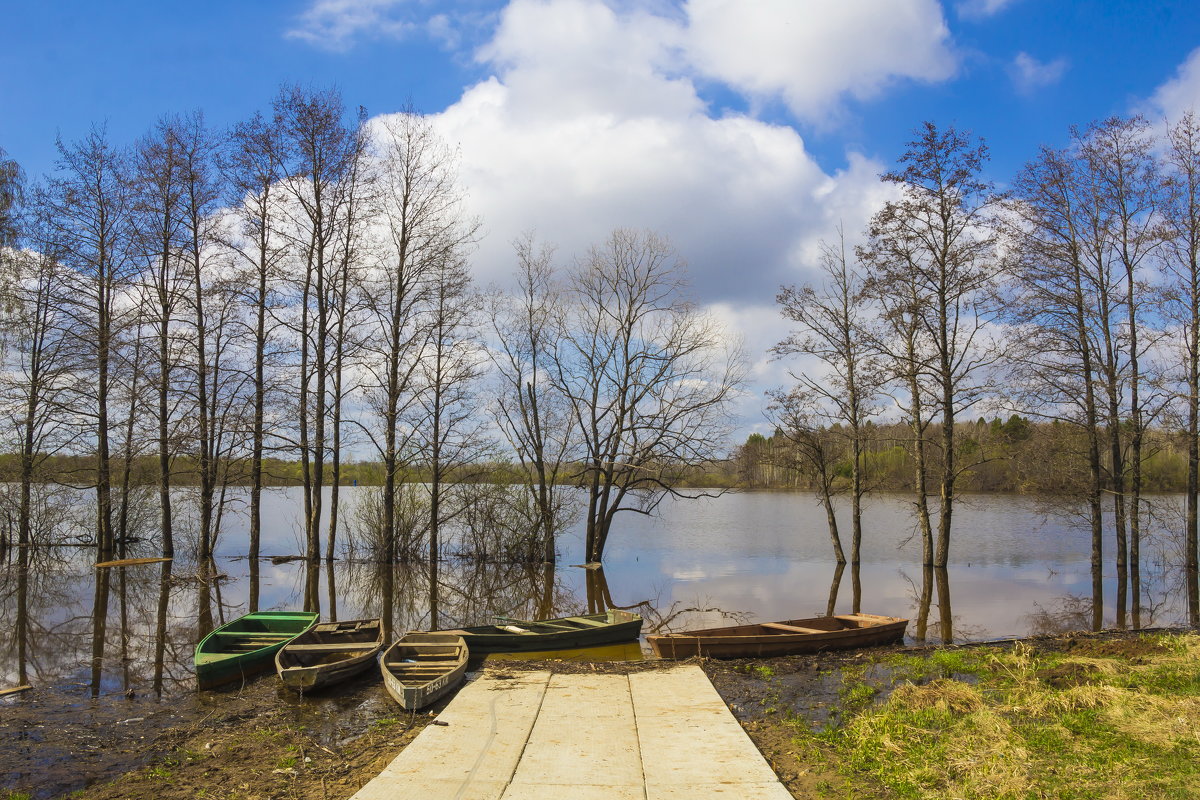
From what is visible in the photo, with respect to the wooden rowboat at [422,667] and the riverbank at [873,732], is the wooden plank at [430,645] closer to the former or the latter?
the wooden rowboat at [422,667]

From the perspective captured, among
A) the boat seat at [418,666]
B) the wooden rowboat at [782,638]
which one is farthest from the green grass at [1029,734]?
the boat seat at [418,666]

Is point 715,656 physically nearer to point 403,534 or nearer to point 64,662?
point 64,662

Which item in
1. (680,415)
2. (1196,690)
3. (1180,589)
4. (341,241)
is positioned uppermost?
(341,241)

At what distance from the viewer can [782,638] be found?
1298cm

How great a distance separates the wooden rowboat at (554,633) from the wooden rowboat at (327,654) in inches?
65.9

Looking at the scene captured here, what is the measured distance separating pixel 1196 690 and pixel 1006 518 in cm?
3697

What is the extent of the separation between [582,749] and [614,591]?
49.3 feet

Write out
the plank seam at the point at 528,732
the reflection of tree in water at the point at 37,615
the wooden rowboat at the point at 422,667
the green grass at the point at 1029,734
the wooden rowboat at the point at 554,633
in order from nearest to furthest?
the green grass at the point at 1029,734
the plank seam at the point at 528,732
the wooden rowboat at the point at 422,667
the reflection of tree in water at the point at 37,615
the wooden rowboat at the point at 554,633

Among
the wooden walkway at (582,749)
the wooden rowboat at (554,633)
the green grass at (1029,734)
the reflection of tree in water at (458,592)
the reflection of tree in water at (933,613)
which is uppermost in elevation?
the green grass at (1029,734)

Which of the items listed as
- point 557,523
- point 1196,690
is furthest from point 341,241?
point 1196,690

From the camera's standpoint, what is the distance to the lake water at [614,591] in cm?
→ 1506

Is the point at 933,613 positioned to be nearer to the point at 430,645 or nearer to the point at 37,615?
the point at 430,645

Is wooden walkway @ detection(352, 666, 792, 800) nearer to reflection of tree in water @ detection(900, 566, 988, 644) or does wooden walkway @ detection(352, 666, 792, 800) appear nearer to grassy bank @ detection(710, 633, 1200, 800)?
grassy bank @ detection(710, 633, 1200, 800)

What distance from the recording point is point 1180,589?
71.5 feet
